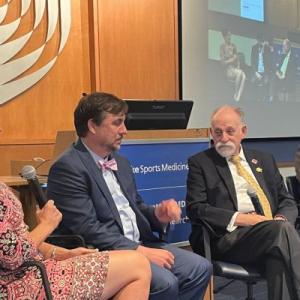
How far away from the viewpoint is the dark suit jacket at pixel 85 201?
2.33 m

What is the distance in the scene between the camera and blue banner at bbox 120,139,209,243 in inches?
120

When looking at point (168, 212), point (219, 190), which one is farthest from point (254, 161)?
point (168, 212)

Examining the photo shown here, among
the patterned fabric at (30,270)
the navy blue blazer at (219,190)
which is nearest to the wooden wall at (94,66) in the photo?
the navy blue blazer at (219,190)

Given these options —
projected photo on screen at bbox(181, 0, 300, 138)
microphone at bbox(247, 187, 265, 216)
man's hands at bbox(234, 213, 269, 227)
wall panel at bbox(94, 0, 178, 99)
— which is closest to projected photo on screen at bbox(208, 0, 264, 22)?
projected photo on screen at bbox(181, 0, 300, 138)

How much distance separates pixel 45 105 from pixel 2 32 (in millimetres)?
744

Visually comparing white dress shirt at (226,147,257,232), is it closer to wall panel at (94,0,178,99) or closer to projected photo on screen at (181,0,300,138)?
wall panel at (94,0,178,99)

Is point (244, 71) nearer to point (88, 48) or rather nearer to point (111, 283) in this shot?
point (88, 48)

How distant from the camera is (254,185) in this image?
299 cm

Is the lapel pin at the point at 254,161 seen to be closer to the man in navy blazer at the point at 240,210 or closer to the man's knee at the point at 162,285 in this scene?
the man in navy blazer at the point at 240,210

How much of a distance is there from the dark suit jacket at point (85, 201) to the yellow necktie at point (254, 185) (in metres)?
0.91

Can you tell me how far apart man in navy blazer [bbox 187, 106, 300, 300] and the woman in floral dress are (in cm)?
84

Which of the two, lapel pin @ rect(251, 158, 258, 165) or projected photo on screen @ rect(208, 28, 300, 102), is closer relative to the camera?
lapel pin @ rect(251, 158, 258, 165)

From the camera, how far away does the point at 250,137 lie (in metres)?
5.87

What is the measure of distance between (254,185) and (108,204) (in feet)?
3.22
